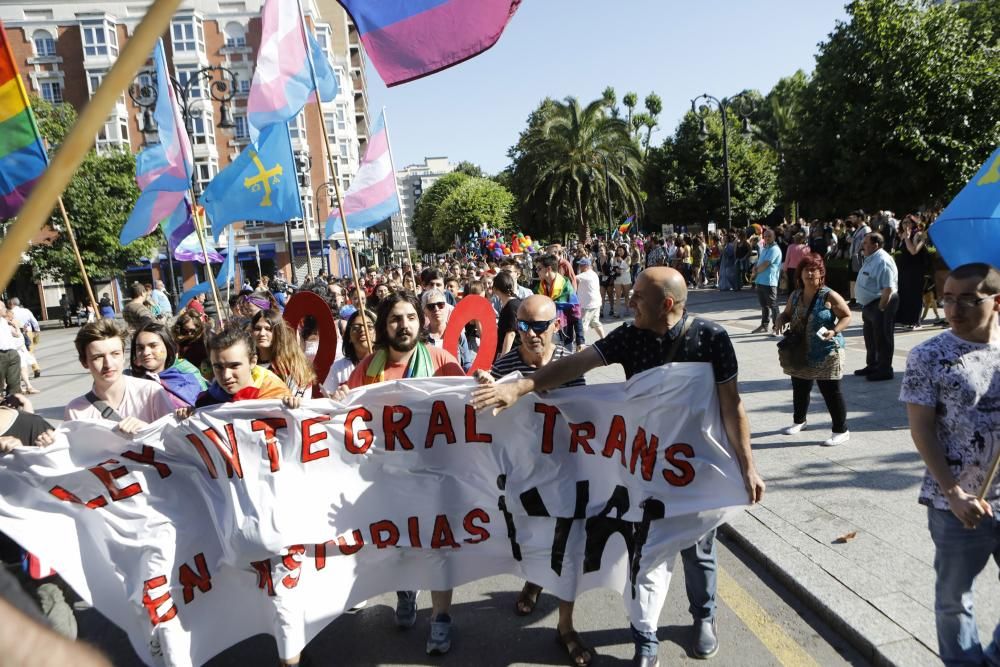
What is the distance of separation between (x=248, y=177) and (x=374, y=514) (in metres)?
5.08

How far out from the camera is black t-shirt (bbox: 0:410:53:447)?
3.27m

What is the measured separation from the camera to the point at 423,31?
3.73 meters

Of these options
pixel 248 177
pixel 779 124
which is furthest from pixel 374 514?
pixel 779 124

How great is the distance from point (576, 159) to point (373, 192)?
32.1 meters

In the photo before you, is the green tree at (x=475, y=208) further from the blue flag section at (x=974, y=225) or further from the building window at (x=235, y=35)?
the blue flag section at (x=974, y=225)

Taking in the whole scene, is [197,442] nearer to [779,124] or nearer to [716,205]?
[716,205]

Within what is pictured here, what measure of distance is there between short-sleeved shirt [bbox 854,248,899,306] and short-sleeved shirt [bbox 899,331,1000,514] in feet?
19.1

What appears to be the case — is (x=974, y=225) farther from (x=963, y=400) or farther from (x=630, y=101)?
(x=630, y=101)

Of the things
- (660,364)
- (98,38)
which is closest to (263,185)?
(660,364)

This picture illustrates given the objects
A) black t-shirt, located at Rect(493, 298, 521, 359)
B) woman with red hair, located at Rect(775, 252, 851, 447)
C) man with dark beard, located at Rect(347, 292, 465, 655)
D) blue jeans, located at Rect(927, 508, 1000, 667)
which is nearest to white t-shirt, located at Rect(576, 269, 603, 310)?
black t-shirt, located at Rect(493, 298, 521, 359)

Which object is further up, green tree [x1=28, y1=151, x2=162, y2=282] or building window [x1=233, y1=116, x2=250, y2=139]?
building window [x1=233, y1=116, x2=250, y2=139]

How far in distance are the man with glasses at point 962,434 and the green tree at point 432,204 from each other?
276 ft

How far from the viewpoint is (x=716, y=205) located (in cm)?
3975

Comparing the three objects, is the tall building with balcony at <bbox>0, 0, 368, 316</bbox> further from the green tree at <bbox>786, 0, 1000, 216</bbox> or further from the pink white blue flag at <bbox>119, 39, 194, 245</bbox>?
the pink white blue flag at <bbox>119, 39, 194, 245</bbox>
